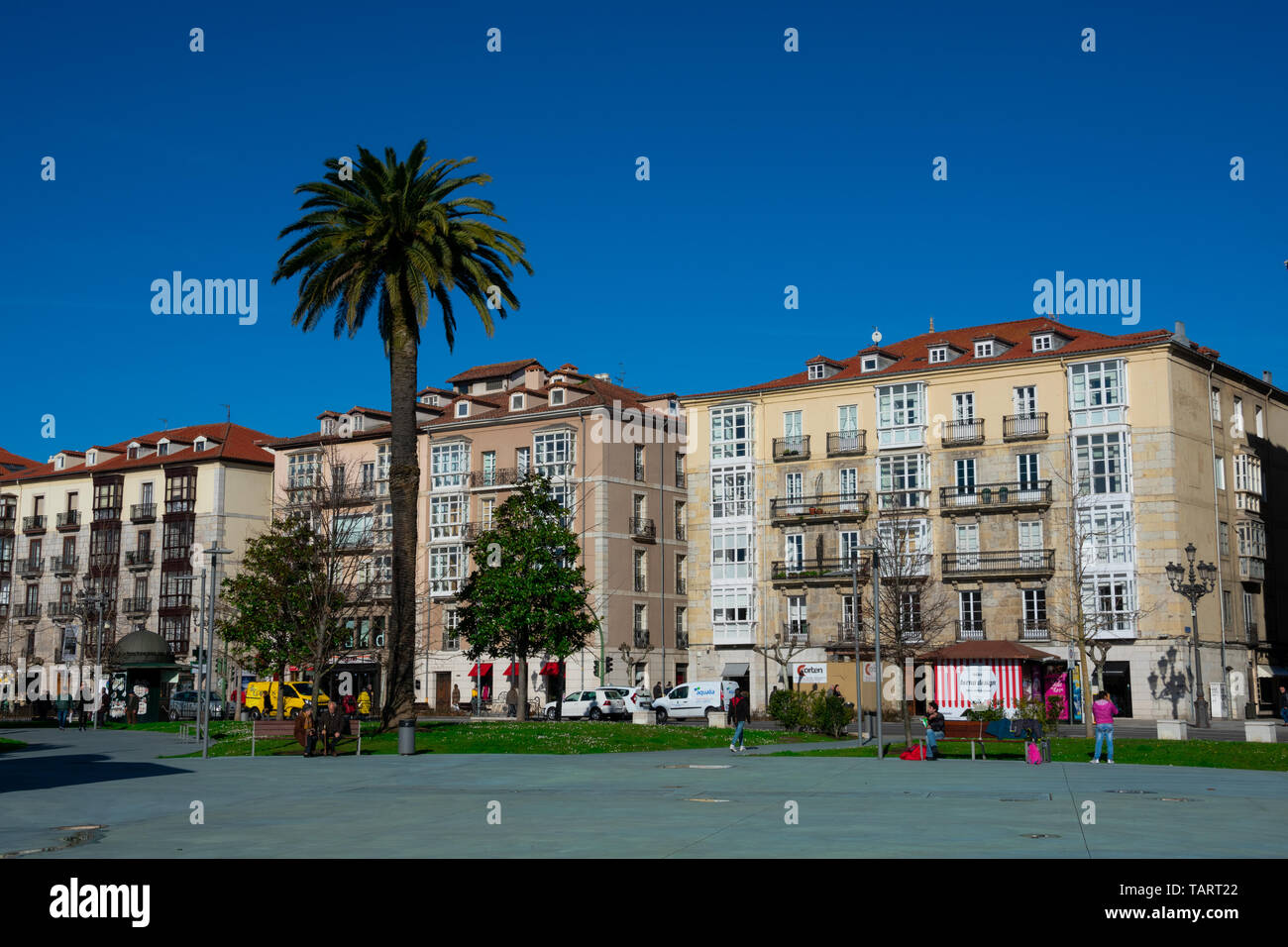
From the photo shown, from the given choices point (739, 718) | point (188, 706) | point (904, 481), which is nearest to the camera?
point (739, 718)

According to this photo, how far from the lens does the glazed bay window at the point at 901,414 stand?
71.1 meters

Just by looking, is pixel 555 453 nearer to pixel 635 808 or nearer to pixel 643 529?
pixel 643 529

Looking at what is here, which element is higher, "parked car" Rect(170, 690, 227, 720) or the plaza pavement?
the plaza pavement

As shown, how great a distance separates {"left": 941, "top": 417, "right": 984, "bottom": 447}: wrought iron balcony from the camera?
6894cm

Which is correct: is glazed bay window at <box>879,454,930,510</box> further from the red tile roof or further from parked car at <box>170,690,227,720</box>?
parked car at <box>170,690,227,720</box>

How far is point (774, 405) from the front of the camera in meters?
76.3

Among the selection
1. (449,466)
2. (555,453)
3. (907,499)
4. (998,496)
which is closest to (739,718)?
(998,496)

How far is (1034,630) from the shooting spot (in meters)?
65.3

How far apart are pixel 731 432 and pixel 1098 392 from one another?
67.5 feet

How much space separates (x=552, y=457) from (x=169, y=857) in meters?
64.0

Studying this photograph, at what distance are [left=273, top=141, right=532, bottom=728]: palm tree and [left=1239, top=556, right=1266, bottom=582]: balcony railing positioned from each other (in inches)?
1743

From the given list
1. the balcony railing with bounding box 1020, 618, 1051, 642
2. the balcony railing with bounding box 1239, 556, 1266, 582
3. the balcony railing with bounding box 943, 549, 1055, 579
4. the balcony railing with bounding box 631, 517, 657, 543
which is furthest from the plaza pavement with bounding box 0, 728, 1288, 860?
the balcony railing with bounding box 631, 517, 657, 543

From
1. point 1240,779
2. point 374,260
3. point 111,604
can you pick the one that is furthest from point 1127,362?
point 111,604

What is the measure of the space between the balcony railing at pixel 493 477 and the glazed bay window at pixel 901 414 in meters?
20.8
